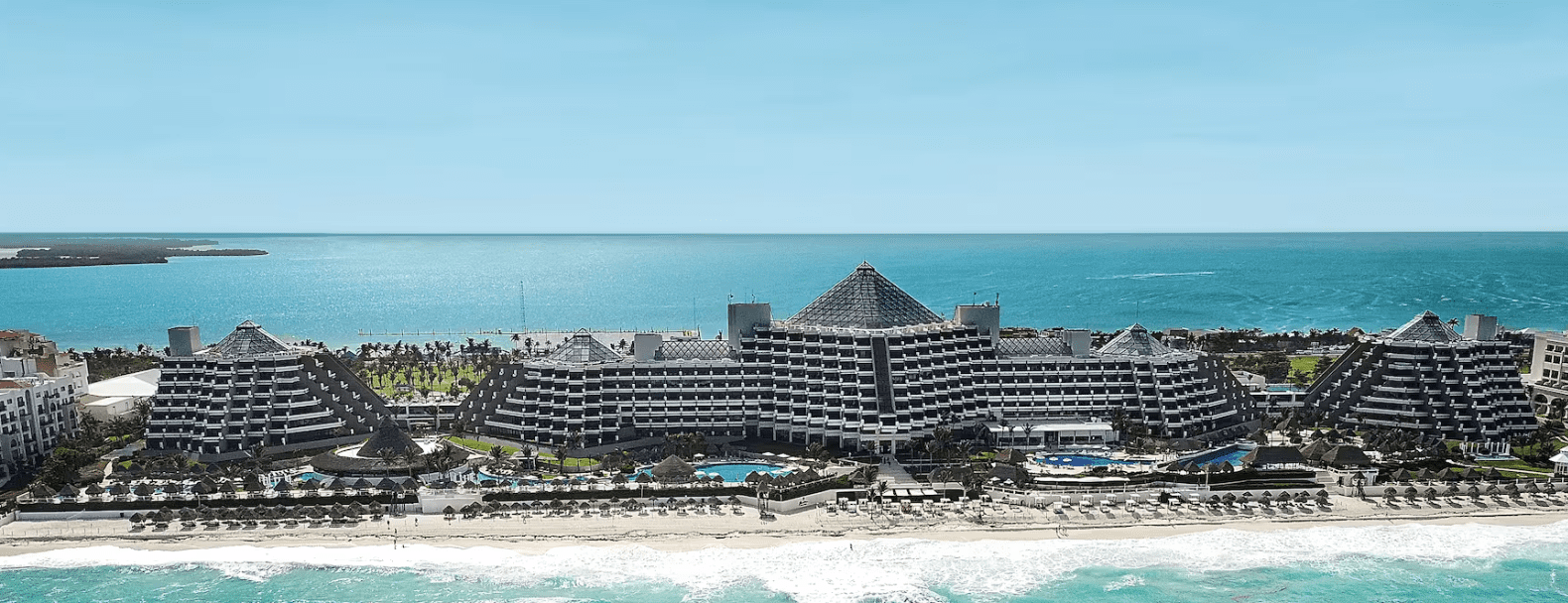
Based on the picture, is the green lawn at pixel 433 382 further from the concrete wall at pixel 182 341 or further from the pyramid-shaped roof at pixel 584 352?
the pyramid-shaped roof at pixel 584 352

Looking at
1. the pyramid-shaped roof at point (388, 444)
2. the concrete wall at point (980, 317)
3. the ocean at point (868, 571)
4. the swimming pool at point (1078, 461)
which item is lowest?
the ocean at point (868, 571)

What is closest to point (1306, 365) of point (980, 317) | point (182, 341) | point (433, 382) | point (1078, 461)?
point (980, 317)

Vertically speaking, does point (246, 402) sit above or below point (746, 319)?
below

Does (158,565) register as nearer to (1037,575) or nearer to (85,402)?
(85,402)

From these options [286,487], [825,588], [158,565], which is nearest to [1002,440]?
[825,588]

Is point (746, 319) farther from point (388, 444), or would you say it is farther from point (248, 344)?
point (248, 344)

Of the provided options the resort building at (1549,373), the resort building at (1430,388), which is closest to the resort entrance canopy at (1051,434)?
the resort building at (1430,388)
